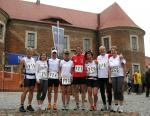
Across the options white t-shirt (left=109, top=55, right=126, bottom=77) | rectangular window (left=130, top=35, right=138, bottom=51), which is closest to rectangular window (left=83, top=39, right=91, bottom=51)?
rectangular window (left=130, top=35, right=138, bottom=51)

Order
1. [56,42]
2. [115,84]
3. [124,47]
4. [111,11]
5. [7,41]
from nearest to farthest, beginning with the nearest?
[115,84] < [56,42] < [7,41] < [124,47] < [111,11]

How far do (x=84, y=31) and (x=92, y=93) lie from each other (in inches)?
1060

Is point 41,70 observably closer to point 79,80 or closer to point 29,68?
point 29,68

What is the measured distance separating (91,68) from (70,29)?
25992mm

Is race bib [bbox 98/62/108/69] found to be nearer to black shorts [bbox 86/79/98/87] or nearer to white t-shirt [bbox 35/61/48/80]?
black shorts [bbox 86/79/98/87]

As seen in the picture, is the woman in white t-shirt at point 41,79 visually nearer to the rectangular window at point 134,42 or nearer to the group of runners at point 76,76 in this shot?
the group of runners at point 76,76

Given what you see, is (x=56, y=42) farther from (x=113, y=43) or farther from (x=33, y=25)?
(x=113, y=43)

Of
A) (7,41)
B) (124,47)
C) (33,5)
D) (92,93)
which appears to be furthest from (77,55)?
(33,5)

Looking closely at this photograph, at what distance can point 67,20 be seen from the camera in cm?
3647

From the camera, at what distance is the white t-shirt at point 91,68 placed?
934 cm

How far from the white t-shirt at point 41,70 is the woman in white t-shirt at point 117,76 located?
194 centimetres

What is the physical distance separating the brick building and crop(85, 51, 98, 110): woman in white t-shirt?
20.6 m

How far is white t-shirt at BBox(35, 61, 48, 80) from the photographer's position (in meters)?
9.27

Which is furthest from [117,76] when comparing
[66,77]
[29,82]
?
[29,82]
